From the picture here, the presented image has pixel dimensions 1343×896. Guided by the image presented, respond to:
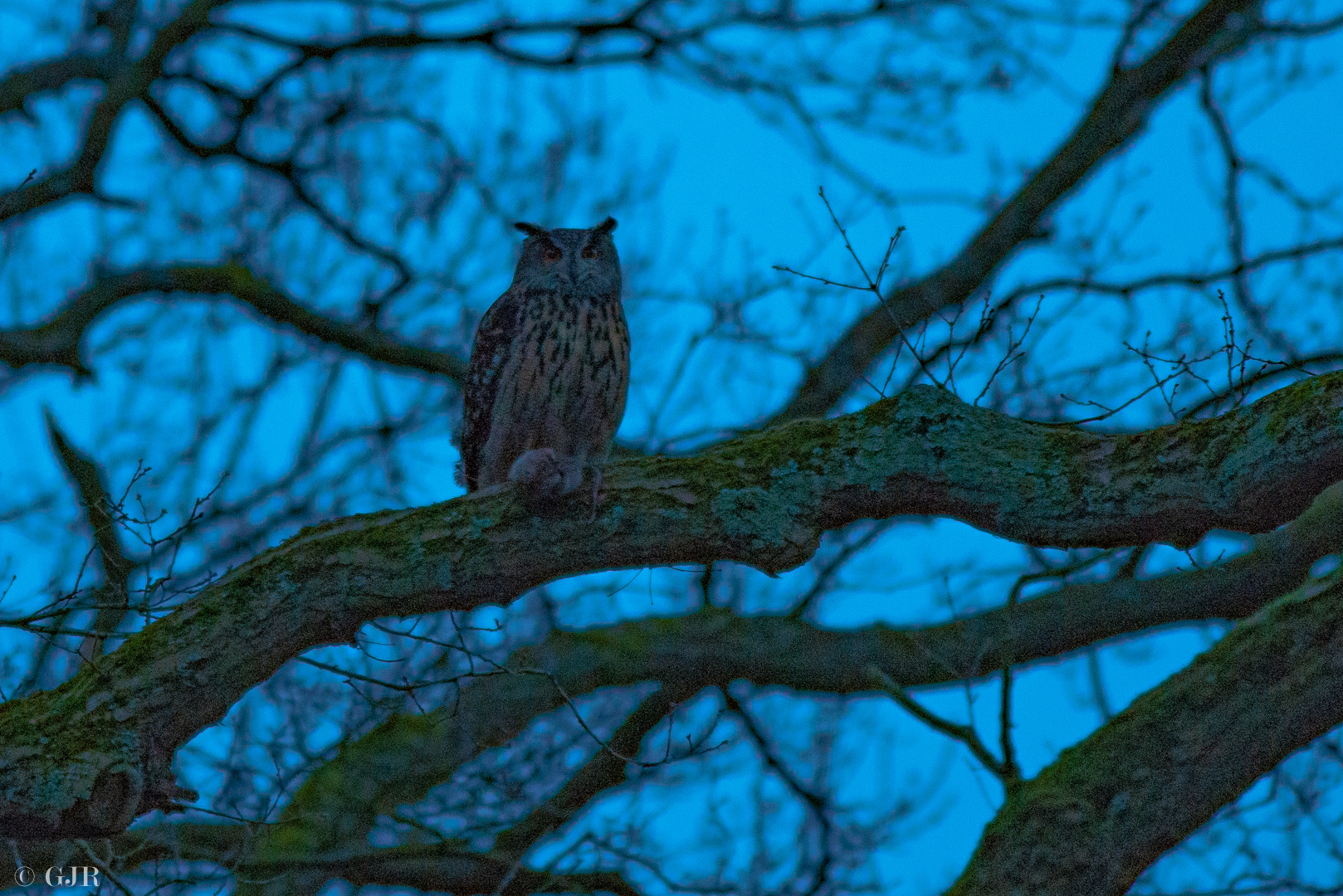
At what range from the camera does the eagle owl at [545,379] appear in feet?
14.9

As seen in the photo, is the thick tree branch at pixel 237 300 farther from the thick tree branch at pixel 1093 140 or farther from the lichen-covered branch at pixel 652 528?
the lichen-covered branch at pixel 652 528

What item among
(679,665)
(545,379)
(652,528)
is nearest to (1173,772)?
(652,528)

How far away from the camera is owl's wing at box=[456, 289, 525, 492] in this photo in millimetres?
4664

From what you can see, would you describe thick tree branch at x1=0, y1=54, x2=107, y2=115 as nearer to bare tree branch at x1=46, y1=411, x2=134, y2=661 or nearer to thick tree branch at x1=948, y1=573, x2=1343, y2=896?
bare tree branch at x1=46, y1=411, x2=134, y2=661

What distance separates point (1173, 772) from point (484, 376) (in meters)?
2.65

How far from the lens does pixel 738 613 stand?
579cm

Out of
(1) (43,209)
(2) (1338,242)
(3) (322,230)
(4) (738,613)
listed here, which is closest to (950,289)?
(2) (1338,242)

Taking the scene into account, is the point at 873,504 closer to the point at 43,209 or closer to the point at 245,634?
the point at 245,634

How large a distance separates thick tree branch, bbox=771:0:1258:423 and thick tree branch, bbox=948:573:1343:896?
3.90 metres

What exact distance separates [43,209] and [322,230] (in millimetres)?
1542

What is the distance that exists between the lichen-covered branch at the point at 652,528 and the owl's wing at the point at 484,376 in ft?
4.77

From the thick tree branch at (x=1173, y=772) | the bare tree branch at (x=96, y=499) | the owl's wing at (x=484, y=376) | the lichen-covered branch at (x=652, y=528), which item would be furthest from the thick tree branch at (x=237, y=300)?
the thick tree branch at (x=1173, y=772)

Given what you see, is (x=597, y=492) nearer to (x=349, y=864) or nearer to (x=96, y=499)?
(x=349, y=864)

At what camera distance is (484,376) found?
4699mm
